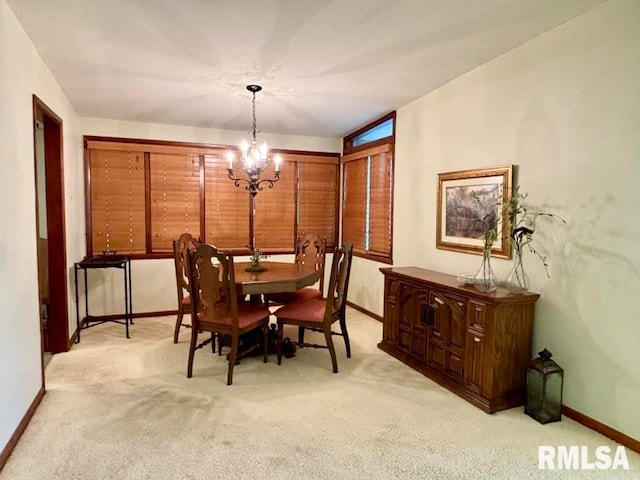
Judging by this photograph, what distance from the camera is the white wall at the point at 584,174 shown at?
7.51ft

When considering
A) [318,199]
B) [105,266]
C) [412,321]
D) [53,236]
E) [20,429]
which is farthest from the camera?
[318,199]

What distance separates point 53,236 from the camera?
3.71 metres

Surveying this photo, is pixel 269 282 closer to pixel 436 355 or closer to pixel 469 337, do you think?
pixel 436 355

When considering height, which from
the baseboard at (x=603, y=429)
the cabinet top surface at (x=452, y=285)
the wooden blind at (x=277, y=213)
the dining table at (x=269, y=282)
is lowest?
the baseboard at (x=603, y=429)

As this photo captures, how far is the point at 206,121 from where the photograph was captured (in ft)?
16.1

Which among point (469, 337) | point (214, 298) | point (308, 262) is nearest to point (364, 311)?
point (308, 262)

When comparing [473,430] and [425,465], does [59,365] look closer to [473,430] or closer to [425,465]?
[425,465]

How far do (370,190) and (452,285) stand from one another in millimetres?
2315

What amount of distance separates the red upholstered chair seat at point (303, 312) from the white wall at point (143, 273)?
2027 millimetres

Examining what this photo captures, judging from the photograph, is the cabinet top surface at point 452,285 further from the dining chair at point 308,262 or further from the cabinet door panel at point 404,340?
the dining chair at point 308,262

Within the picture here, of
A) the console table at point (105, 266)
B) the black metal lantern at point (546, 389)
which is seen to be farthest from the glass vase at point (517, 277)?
the console table at point (105, 266)

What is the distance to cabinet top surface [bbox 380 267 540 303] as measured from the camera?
8.82ft

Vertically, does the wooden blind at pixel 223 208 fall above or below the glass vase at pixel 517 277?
above

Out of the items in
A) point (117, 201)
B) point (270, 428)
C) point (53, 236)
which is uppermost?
point (117, 201)
